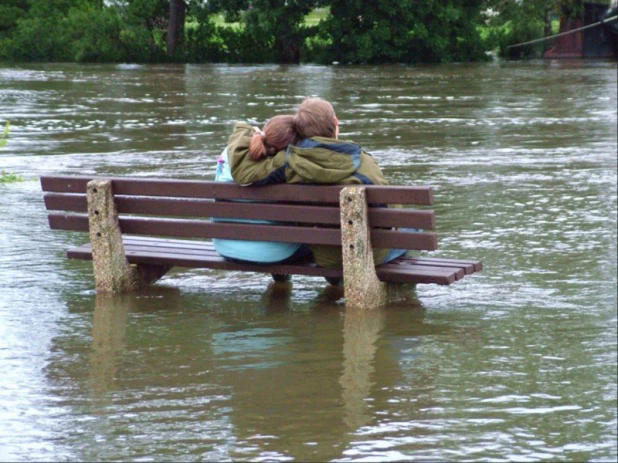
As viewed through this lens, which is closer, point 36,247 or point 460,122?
point 36,247

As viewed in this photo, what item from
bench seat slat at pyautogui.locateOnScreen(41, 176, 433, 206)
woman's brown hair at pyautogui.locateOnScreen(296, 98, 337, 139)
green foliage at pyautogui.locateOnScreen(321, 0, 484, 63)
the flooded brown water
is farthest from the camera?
green foliage at pyautogui.locateOnScreen(321, 0, 484, 63)

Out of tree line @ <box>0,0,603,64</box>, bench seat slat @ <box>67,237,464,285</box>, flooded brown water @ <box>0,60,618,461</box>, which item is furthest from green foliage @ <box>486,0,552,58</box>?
bench seat slat @ <box>67,237,464,285</box>

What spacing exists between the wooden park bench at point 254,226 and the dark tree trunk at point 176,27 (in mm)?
37426

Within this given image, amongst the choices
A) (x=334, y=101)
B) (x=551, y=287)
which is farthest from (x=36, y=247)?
(x=334, y=101)

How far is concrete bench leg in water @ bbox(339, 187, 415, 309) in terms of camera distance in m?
6.28

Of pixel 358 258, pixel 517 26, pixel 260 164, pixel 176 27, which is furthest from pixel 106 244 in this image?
pixel 517 26

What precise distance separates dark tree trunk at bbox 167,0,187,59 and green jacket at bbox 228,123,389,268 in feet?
125

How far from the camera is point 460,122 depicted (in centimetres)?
1850

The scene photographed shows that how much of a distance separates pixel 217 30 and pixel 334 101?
23.0m

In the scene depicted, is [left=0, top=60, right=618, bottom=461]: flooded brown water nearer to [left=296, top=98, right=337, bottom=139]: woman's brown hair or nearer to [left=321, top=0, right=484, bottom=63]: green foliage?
[left=296, top=98, right=337, bottom=139]: woman's brown hair

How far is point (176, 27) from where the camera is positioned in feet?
147

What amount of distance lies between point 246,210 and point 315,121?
0.68m

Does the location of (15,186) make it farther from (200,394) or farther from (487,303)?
(200,394)

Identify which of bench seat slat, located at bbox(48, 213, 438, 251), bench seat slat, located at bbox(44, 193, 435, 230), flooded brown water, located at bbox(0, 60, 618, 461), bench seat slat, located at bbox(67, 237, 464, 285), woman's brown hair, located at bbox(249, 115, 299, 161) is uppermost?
woman's brown hair, located at bbox(249, 115, 299, 161)
